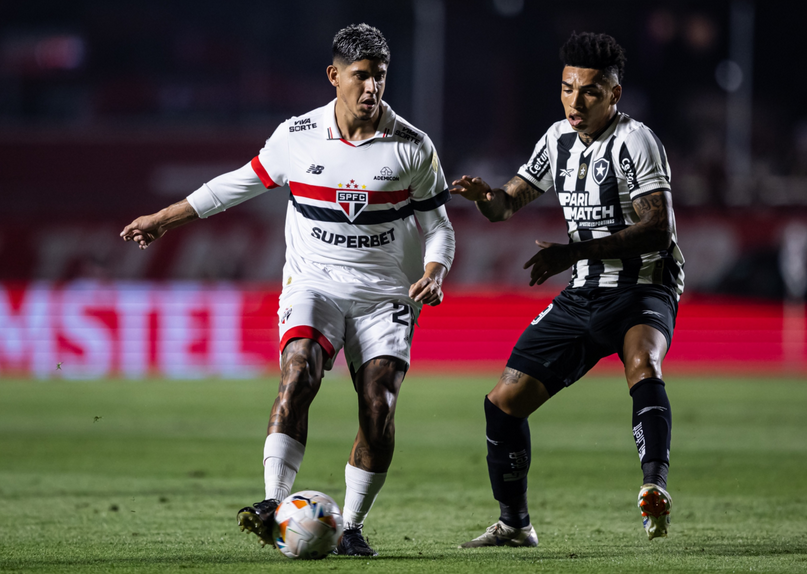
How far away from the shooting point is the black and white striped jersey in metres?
5.10

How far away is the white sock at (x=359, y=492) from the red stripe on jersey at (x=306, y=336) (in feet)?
1.91

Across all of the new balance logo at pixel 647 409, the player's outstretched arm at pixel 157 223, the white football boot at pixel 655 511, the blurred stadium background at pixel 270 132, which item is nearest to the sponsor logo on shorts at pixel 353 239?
the player's outstretched arm at pixel 157 223

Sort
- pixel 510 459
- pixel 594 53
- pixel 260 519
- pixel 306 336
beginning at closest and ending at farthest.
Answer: pixel 260 519 < pixel 306 336 < pixel 594 53 < pixel 510 459

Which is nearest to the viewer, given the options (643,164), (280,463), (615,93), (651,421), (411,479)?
(280,463)

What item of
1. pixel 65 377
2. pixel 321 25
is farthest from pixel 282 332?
pixel 321 25

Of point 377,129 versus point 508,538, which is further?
point 508,538

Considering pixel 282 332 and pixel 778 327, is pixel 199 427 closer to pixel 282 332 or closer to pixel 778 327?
pixel 282 332

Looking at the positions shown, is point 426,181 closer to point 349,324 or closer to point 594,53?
point 349,324

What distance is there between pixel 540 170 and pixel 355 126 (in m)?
1.00

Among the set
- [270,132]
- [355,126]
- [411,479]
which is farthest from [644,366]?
[270,132]

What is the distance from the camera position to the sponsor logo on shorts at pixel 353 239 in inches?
204

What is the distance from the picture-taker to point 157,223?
17.2 ft

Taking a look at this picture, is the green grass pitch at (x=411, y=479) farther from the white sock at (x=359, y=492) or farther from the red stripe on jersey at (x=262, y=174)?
the red stripe on jersey at (x=262, y=174)

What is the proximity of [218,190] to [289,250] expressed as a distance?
0.45 meters
